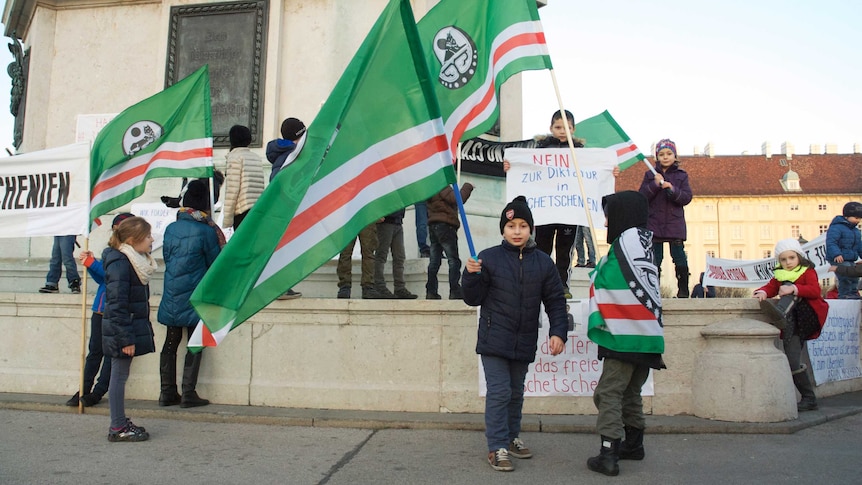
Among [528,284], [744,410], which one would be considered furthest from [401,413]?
[744,410]

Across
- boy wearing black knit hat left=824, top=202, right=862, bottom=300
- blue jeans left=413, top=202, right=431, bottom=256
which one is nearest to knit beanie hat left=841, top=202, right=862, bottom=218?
boy wearing black knit hat left=824, top=202, right=862, bottom=300

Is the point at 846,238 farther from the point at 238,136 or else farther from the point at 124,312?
the point at 124,312

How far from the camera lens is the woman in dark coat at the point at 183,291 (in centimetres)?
675

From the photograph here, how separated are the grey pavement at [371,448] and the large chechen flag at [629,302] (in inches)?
32.8

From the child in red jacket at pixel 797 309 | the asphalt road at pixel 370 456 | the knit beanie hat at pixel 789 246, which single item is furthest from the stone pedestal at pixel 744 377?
the knit beanie hat at pixel 789 246

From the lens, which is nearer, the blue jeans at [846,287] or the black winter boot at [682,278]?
the black winter boot at [682,278]

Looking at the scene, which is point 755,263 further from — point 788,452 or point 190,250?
point 190,250

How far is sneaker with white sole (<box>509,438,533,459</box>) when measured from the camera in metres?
Answer: 5.21

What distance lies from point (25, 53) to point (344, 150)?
10.3 m

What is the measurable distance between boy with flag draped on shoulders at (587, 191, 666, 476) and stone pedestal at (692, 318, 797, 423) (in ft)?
4.89

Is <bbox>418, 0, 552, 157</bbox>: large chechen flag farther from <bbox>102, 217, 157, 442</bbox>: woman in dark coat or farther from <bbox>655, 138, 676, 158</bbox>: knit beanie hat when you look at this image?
<bbox>102, 217, 157, 442</bbox>: woman in dark coat

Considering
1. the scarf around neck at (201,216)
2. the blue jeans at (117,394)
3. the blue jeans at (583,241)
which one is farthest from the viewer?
the blue jeans at (583,241)

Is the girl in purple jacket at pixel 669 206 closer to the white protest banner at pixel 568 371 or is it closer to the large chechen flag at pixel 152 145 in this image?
the white protest banner at pixel 568 371

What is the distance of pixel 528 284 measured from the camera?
5062 millimetres
